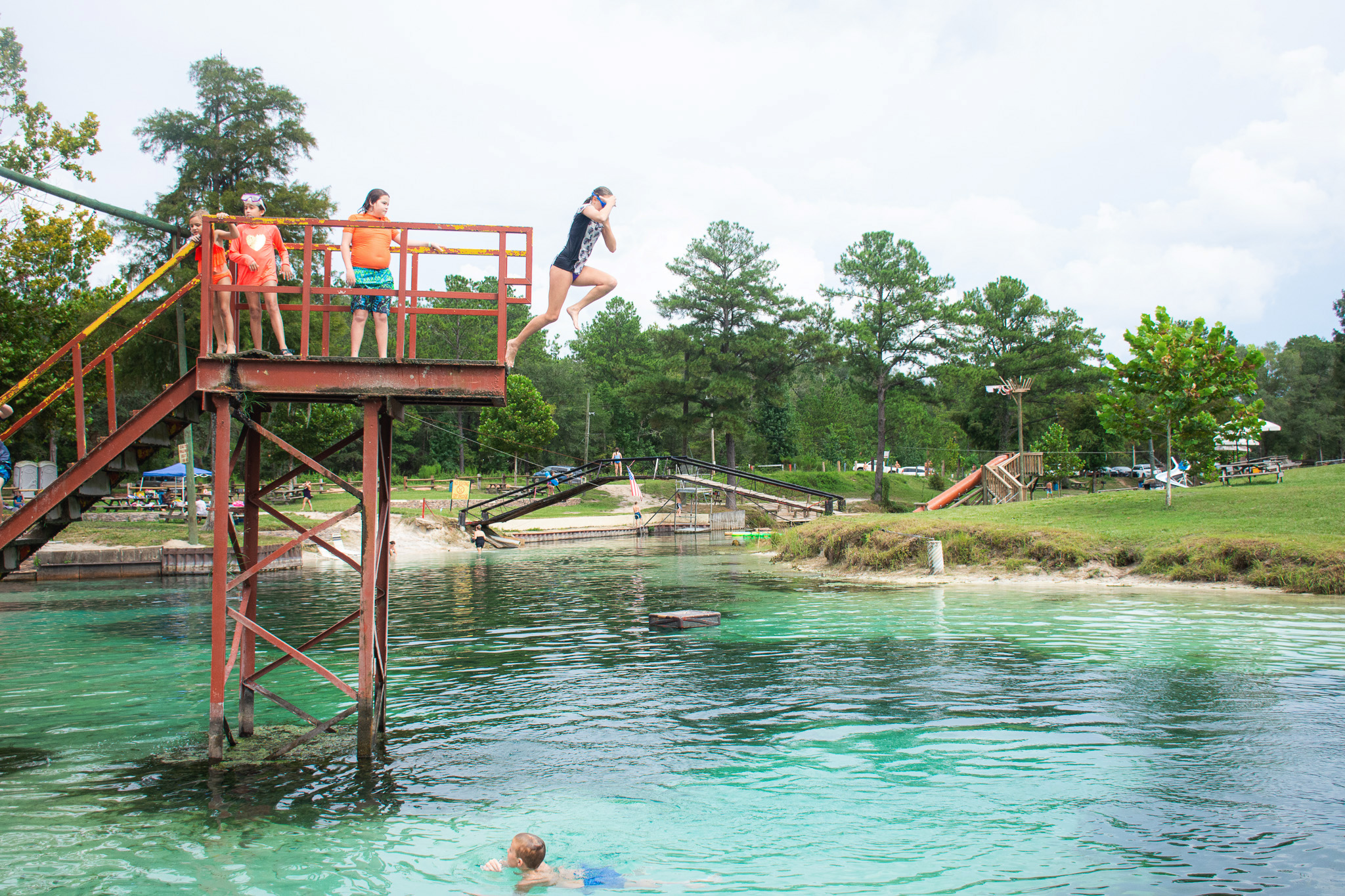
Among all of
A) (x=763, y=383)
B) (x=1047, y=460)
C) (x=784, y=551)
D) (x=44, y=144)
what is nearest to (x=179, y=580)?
(x=44, y=144)

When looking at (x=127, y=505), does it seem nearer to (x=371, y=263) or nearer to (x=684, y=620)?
(x=684, y=620)

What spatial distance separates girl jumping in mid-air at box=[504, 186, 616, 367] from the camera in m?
9.61

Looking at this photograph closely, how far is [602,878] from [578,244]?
6316mm

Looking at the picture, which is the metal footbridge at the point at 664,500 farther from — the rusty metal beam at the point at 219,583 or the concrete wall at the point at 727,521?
the rusty metal beam at the point at 219,583

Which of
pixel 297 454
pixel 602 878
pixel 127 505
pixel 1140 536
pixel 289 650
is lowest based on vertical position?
pixel 602 878

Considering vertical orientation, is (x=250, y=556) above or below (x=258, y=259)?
below

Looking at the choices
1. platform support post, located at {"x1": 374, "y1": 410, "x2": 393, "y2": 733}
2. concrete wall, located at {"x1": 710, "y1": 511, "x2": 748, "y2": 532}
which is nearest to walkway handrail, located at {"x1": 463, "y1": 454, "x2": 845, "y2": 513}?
concrete wall, located at {"x1": 710, "y1": 511, "x2": 748, "y2": 532}

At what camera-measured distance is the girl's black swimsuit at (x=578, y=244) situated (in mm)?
9641

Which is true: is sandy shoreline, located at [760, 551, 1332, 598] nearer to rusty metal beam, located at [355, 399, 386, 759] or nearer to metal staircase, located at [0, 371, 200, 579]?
rusty metal beam, located at [355, 399, 386, 759]

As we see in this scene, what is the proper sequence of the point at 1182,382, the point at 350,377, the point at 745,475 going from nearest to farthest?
the point at 350,377 → the point at 1182,382 → the point at 745,475

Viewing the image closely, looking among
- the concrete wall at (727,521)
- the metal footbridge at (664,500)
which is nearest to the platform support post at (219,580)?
the metal footbridge at (664,500)

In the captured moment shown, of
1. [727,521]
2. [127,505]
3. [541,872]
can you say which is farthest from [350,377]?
[727,521]

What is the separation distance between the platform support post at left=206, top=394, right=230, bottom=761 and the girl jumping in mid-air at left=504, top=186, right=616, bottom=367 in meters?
3.15

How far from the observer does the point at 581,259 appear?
9781mm
